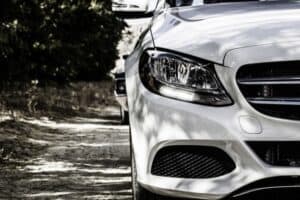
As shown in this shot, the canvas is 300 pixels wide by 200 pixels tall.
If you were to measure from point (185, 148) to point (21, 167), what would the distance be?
14.8ft

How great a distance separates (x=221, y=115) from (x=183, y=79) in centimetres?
31

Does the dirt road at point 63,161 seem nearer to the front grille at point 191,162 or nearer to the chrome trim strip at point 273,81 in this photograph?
the front grille at point 191,162

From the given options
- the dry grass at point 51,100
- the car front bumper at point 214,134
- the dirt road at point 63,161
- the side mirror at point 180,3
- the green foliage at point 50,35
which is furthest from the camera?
the dry grass at point 51,100

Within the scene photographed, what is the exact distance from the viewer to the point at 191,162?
3.83 metres

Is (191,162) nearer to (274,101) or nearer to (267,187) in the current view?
(267,187)

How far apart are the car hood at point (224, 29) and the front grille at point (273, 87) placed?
149 millimetres

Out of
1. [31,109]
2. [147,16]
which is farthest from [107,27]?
[147,16]

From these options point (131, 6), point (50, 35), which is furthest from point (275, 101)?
point (50, 35)

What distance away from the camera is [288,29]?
396 cm

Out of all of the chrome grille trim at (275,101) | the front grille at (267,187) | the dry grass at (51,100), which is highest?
the chrome grille trim at (275,101)

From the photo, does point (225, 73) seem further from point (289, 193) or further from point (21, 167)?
point (21, 167)

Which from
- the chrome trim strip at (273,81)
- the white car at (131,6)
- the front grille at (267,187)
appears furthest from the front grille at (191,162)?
the white car at (131,6)

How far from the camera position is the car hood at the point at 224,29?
388 cm

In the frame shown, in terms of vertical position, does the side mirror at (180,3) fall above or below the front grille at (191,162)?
above
